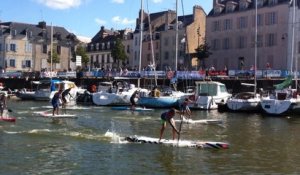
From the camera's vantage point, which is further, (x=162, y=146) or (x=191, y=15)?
(x=191, y=15)

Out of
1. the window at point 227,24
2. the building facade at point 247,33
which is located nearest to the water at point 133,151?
the building facade at point 247,33

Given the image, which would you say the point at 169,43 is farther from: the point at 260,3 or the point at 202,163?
the point at 202,163

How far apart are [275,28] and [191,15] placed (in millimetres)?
24255

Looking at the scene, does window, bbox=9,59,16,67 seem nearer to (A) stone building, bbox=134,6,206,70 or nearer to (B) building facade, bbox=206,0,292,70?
(A) stone building, bbox=134,6,206,70

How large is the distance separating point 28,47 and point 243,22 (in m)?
52.6

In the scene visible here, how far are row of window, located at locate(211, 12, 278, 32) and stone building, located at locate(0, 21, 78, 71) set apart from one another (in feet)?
147

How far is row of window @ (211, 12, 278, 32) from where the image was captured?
7555 cm

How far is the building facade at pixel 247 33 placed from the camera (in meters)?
74.0

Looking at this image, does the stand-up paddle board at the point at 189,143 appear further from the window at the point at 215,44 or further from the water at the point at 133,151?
the window at the point at 215,44

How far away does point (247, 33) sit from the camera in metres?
79.2

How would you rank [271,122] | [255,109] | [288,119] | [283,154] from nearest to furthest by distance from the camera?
[283,154] < [271,122] < [288,119] < [255,109]

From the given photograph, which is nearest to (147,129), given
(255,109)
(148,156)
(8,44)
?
(148,156)

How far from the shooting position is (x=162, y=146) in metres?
24.3

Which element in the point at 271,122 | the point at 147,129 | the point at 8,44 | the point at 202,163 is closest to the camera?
the point at 202,163
